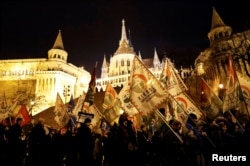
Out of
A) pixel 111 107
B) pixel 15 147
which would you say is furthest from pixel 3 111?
pixel 111 107

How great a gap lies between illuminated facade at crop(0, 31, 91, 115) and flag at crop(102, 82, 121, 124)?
48508 mm

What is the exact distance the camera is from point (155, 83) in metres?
10.8

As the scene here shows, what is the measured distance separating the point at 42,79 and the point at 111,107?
5457 centimetres

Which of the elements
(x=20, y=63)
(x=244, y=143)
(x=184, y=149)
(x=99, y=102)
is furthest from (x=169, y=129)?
(x=20, y=63)

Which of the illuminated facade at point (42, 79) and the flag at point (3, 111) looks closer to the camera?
the flag at point (3, 111)

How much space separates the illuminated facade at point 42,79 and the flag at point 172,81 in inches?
2019

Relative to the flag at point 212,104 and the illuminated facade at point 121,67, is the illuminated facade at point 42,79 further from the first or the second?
the flag at point 212,104

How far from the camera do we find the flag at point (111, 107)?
1403cm

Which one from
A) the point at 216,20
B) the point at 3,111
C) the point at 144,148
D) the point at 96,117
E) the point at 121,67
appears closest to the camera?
the point at 144,148

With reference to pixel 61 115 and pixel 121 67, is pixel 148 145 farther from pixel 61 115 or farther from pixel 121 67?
pixel 121 67

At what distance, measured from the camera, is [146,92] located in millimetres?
10812

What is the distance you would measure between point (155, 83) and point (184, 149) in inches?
116

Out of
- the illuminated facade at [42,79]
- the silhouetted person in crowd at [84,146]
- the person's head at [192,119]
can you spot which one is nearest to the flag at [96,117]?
the person's head at [192,119]

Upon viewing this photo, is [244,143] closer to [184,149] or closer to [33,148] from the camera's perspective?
[184,149]
